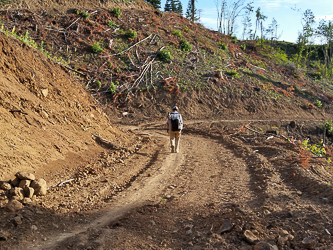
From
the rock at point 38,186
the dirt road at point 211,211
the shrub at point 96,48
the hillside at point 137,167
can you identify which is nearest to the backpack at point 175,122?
the hillside at point 137,167

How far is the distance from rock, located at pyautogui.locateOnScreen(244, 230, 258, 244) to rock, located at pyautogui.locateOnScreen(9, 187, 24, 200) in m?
3.82

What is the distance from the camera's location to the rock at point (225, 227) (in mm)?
3926

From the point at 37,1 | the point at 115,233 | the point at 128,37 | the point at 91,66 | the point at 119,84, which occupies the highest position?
the point at 37,1

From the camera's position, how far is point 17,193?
15.3 ft

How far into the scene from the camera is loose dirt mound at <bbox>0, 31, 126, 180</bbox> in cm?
594

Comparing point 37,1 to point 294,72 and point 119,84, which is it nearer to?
point 119,84

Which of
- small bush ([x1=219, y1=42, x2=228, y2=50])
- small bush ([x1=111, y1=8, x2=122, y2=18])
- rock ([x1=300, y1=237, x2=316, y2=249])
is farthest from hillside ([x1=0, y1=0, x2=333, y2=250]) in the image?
small bush ([x1=219, y1=42, x2=228, y2=50])

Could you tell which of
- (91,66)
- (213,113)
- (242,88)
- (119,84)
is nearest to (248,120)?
(213,113)

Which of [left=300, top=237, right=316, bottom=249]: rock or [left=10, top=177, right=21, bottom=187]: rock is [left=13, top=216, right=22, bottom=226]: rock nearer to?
[left=10, top=177, right=21, bottom=187]: rock

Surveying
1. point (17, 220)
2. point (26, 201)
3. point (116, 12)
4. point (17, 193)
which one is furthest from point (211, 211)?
point (116, 12)

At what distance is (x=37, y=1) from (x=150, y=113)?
50.8 feet

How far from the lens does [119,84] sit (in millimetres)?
20406

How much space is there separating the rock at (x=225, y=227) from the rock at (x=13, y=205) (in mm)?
3207

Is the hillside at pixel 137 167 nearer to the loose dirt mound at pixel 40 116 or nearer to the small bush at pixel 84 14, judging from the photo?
the loose dirt mound at pixel 40 116
